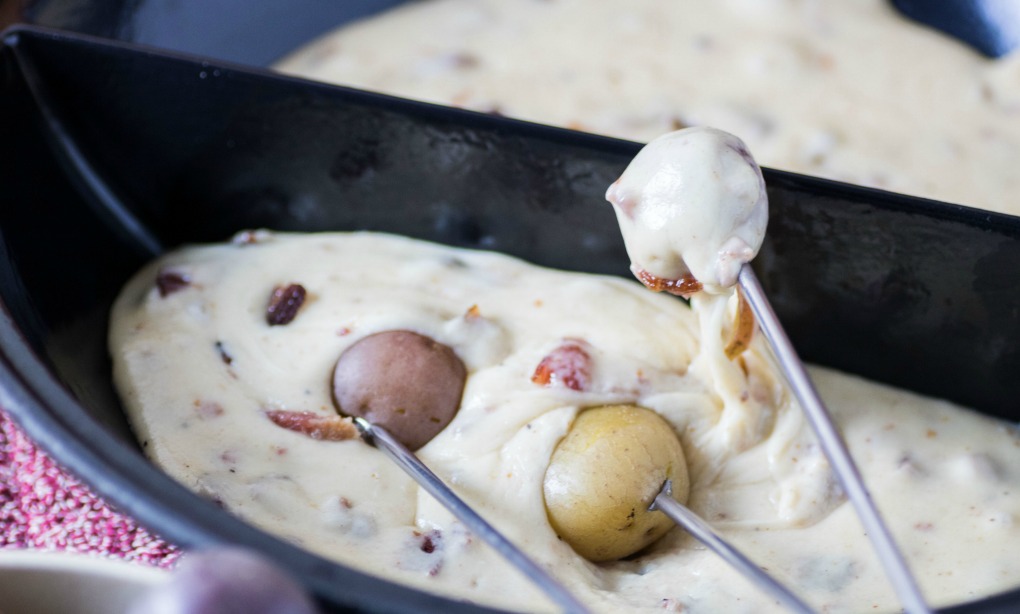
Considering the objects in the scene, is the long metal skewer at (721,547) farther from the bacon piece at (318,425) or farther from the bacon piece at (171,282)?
the bacon piece at (171,282)

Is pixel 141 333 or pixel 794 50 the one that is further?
pixel 794 50

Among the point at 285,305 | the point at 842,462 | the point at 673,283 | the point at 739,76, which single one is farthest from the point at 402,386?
the point at 739,76

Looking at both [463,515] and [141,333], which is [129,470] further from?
[141,333]

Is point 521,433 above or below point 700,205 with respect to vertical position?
below

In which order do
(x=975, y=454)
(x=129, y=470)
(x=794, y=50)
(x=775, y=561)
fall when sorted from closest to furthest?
(x=129, y=470) → (x=775, y=561) → (x=975, y=454) → (x=794, y=50)

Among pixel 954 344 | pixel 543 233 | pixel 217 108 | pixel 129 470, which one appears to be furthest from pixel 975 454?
pixel 217 108

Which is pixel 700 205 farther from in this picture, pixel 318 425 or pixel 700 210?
pixel 318 425

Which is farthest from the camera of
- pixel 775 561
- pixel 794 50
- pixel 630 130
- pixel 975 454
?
pixel 794 50

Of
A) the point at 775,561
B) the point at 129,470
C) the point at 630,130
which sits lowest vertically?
the point at 775,561
